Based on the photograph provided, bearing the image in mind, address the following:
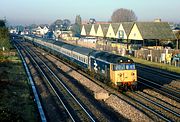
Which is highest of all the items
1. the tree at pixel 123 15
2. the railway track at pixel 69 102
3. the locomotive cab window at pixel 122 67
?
the tree at pixel 123 15

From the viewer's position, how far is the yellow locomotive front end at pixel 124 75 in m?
26.9

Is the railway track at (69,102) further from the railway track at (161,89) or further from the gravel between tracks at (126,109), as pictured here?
the railway track at (161,89)

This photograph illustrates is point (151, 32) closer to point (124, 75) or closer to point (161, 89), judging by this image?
point (161, 89)

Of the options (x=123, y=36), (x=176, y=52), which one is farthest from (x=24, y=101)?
(x=123, y=36)

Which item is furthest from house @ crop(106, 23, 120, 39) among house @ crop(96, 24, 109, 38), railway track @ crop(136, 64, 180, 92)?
railway track @ crop(136, 64, 180, 92)

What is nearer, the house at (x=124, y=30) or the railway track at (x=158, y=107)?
the railway track at (x=158, y=107)

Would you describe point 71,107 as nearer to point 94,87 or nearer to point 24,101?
point 24,101

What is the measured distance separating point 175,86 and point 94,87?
26.0ft

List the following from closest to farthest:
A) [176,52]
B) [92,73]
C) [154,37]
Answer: [92,73]
[176,52]
[154,37]

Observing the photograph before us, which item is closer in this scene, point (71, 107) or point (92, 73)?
point (71, 107)

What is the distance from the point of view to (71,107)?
23.2 metres

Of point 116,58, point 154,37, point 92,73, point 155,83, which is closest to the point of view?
point 116,58

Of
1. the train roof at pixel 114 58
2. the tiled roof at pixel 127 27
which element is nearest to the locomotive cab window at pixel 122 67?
the train roof at pixel 114 58

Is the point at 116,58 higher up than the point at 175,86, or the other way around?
the point at 116,58
